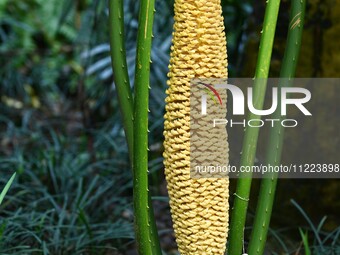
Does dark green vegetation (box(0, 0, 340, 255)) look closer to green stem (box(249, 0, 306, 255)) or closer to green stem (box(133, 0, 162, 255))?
green stem (box(249, 0, 306, 255))

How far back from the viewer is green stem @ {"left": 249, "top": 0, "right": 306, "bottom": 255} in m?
1.49

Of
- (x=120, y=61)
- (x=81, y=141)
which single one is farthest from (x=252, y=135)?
→ (x=81, y=141)

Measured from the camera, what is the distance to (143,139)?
53.1 inches

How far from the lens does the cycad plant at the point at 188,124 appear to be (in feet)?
4.33

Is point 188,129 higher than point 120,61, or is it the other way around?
point 120,61

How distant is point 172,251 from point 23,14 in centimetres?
278

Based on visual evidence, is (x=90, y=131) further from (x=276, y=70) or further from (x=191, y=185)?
(x=191, y=185)

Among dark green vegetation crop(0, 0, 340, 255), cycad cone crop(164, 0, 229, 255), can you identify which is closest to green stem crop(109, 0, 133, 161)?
cycad cone crop(164, 0, 229, 255)

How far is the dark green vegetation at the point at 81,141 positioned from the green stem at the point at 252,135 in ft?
0.96

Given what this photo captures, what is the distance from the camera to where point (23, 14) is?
15.2 ft

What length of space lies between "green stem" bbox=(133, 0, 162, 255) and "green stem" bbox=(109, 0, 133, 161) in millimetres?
136

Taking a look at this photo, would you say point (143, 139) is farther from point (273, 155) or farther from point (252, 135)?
point (273, 155)

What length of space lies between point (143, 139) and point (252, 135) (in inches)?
8.6


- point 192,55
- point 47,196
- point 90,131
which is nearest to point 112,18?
point 192,55
